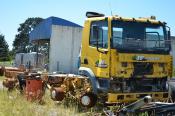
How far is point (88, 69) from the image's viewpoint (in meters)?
12.9

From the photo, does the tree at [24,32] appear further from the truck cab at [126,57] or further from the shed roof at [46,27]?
the truck cab at [126,57]

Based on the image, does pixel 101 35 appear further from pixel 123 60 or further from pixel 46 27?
pixel 46 27

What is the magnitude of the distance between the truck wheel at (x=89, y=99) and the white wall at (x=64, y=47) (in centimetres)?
2095

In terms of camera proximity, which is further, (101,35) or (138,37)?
(138,37)

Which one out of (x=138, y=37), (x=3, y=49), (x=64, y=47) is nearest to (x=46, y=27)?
(x=64, y=47)

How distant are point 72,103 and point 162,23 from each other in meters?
3.79

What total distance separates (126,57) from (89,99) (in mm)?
1714

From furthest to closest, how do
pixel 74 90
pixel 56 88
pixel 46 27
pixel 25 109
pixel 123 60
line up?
pixel 46 27
pixel 56 88
pixel 74 90
pixel 123 60
pixel 25 109

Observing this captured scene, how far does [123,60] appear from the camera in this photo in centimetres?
1220

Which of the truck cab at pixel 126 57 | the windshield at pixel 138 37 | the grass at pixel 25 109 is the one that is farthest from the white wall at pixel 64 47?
the windshield at pixel 138 37

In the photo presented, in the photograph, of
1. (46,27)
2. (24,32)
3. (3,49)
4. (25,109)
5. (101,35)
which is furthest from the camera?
(24,32)

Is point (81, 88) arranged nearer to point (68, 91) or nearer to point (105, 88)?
point (68, 91)

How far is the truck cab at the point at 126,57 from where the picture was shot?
39.9 feet

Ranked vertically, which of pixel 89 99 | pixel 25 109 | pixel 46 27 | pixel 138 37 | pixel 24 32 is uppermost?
pixel 24 32
